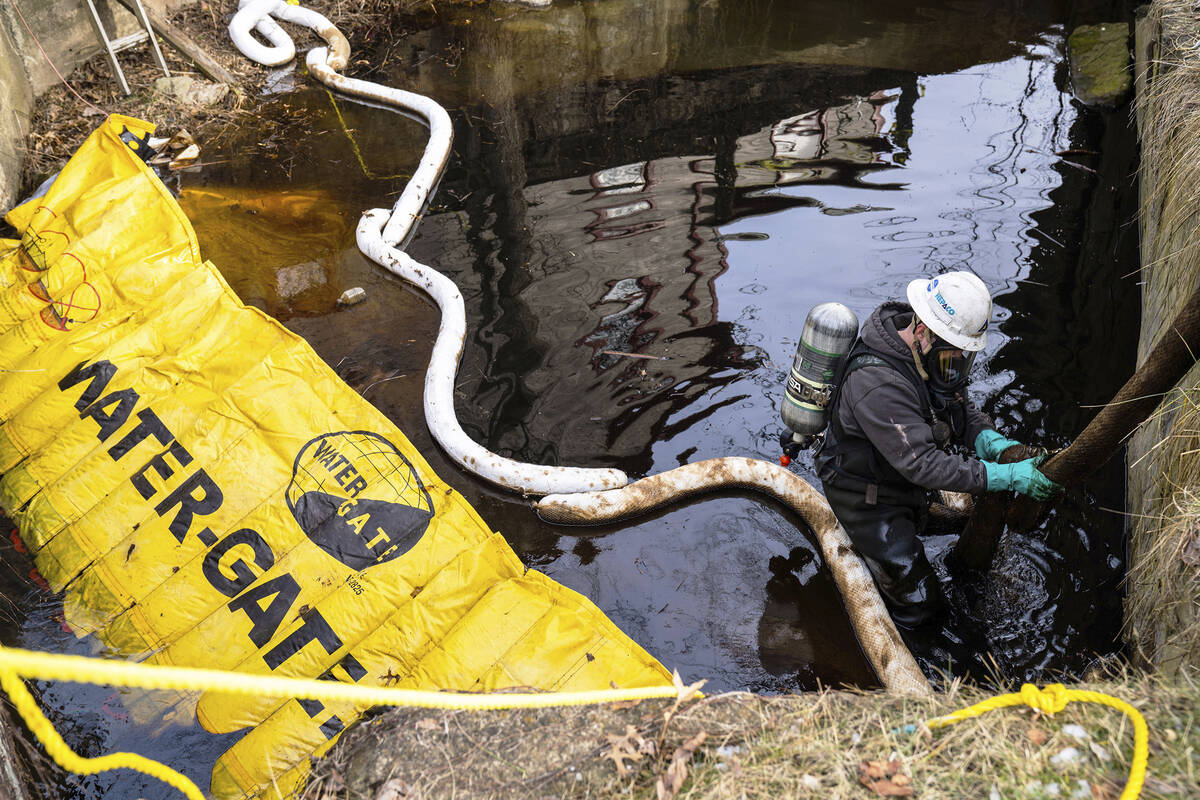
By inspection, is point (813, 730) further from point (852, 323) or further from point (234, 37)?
point (234, 37)

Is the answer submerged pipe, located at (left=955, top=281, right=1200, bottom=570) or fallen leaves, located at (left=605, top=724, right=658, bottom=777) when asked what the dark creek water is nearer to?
submerged pipe, located at (left=955, top=281, right=1200, bottom=570)

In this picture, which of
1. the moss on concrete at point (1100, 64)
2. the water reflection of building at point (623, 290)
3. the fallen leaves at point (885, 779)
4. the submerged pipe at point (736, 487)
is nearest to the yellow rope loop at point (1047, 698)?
the fallen leaves at point (885, 779)

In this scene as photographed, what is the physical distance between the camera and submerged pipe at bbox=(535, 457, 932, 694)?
4.61m

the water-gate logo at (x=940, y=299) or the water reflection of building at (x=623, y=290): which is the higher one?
the water-gate logo at (x=940, y=299)

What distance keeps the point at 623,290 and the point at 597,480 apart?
8.28ft

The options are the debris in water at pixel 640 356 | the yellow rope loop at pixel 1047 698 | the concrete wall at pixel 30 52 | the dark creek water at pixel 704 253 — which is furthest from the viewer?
the concrete wall at pixel 30 52

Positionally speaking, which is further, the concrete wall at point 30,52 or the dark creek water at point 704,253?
the concrete wall at point 30,52

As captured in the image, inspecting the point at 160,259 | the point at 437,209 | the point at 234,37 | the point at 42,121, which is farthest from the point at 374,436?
the point at 234,37

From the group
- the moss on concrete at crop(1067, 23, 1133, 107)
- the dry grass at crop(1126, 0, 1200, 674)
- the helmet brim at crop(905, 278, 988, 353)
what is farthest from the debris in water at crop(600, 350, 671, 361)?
the moss on concrete at crop(1067, 23, 1133, 107)

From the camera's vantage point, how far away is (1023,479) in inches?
148

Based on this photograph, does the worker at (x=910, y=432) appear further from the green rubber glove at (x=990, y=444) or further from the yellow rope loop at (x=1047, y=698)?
the yellow rope loop at (x=1047, y=698)

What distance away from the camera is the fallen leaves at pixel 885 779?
2414mm

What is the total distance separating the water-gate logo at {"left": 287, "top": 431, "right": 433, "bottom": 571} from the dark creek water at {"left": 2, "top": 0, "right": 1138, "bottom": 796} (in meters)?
0.89

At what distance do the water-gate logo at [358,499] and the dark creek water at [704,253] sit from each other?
2.92 feet
